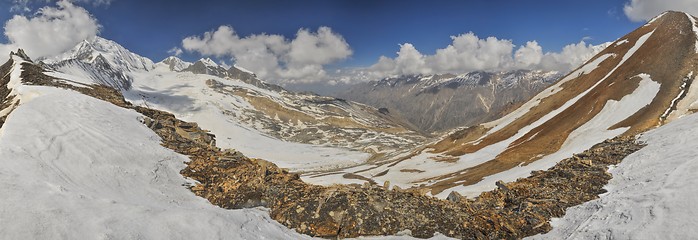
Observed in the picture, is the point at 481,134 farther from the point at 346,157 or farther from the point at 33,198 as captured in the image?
the point at 33,198

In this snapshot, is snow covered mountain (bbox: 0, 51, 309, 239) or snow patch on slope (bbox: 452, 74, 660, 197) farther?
snow patch on slope (bbox: 452, 74, 660, 197)

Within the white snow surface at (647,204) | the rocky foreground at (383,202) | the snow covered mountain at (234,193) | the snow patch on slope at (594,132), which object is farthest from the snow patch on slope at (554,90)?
the rocky foreground at (383,202)

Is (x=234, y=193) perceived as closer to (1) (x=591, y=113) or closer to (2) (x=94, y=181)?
(2) (x=94, y=181)

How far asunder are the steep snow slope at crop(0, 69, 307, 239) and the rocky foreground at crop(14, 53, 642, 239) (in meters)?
1.35

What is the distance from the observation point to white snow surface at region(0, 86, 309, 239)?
Answer: 1172cm

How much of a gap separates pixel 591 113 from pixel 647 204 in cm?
6153

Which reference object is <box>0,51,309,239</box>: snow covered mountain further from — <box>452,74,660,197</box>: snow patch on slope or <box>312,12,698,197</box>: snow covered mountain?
<box>452,74,660,197</box>: snow patch on slope

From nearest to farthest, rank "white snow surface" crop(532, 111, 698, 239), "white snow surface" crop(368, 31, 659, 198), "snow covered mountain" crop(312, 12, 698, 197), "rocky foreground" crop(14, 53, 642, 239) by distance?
"white snow surface" crop(532, 111, 698, 239), "rocky foreground" crop(14, 53, 642, 239), "white snow surface" crop(368, 31, 659, 198), "snow covered mountain" crop(312, 12, 698, 197)

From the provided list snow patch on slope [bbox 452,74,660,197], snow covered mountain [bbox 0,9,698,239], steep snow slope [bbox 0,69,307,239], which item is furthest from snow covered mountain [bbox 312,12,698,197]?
steep snow slope [bbox 0,69,307,239]

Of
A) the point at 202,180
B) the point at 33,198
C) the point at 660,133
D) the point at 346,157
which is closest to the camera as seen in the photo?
the point at 33,198

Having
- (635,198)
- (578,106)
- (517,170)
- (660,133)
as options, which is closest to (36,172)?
(635,198)

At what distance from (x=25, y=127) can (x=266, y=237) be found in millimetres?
17257

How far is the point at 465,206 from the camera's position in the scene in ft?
65.9

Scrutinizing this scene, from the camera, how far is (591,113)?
69250mm
